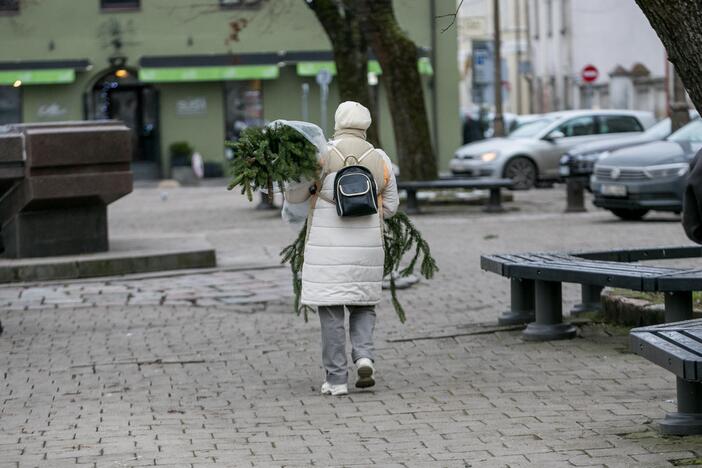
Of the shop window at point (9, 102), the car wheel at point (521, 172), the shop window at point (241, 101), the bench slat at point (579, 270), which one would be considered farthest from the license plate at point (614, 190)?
the shop window at point (9, 102)

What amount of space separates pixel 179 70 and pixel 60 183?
27347 millimetres

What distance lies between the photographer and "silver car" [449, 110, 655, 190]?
2958cm

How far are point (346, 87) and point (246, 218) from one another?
533 centimetres

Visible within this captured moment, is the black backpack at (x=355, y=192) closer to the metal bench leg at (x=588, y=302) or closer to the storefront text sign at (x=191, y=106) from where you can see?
the metal bench leg at (x=588, y=302)

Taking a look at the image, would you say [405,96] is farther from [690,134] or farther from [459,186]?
[690,134]

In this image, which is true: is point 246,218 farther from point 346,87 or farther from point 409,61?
point 346,87

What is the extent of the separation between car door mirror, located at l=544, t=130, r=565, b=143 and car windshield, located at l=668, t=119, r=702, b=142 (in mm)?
8965

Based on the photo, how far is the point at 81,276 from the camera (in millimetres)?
14547

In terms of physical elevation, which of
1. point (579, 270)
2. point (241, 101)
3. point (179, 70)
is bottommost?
point (579, 270)

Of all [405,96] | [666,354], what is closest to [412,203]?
[405,96]

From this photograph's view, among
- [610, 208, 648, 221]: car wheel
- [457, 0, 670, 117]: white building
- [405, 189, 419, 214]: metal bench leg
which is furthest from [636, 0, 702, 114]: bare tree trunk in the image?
[457, 0, 670, 117]: white building

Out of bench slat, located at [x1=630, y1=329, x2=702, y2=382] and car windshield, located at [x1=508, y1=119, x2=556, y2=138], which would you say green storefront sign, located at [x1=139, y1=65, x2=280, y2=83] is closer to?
car windshield, located at [x1=508, y1=119, x2=556, y2=138]

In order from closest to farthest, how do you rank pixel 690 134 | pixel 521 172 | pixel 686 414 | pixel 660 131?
1. pixel 686 414
2. pixel 690 134
3. pixel 660 131
4. pixel 521 172

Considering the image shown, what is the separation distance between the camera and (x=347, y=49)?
2034 centimetres
